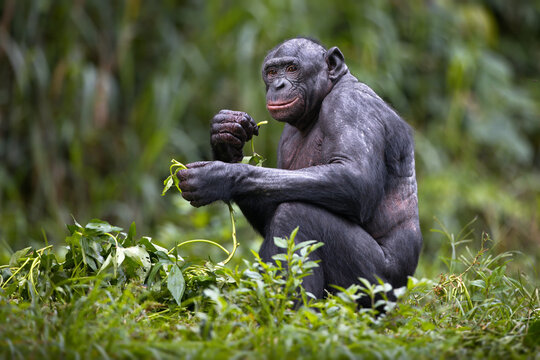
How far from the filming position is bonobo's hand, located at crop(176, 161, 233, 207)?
3.37m

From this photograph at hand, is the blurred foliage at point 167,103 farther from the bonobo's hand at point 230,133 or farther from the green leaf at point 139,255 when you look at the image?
the green leaf at point 139,255

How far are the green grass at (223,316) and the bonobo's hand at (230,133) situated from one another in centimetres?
64

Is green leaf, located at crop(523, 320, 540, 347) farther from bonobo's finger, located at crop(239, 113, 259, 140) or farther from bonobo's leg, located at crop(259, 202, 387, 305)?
bonobo's finger, located at crop(239, 113, 259, 140)

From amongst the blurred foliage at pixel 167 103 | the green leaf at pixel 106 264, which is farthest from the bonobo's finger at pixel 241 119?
the blurred foliage at pixel 167 103

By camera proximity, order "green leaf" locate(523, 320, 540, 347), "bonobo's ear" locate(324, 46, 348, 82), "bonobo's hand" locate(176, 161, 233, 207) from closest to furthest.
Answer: "green leaf" locate(523, 320, 540, 347) → "bonobo's hand" locate(176, 161, 233, 207) → "bonobo's ear" locate(324, 46, 348, 82)

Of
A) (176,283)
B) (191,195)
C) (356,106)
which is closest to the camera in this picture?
(176,283)

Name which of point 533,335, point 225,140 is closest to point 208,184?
point 225,140

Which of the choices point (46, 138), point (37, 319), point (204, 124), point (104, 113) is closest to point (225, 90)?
point (204, 124)

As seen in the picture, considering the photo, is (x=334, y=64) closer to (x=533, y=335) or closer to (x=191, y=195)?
(x=191, y=195)

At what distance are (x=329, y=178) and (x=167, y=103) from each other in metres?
4.18

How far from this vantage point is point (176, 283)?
125 inches

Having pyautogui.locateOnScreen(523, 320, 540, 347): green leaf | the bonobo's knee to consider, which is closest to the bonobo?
the bonobo's knee

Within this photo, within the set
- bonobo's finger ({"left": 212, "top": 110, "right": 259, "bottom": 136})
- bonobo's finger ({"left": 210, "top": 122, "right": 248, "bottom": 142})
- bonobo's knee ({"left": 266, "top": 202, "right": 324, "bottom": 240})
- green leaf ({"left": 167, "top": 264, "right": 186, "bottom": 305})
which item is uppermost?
bonobo's finger ({"left": 212, "top": 110, "right": 259, "bottom": 136})

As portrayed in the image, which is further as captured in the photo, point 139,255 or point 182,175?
point 182,175
